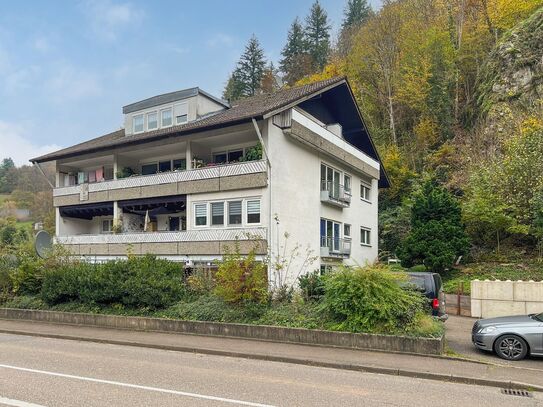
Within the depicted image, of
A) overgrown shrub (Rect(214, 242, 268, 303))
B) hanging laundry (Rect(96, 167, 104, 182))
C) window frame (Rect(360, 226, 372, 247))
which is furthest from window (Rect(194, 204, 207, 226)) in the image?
window frame (Rect(360, 226, 372, 247))

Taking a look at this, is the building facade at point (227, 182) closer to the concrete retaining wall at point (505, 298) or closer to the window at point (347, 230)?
the window at point (347, 230)

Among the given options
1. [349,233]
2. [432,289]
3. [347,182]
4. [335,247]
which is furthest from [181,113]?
[432,289]

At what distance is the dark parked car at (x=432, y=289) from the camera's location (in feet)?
44.0

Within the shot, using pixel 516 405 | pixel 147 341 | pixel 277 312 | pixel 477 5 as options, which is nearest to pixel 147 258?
pixel 147 341

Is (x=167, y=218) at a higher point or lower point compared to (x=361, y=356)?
higher

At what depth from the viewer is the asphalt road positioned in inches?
273

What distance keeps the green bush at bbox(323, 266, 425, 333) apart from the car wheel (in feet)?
6.36

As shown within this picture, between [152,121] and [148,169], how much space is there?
2815mm

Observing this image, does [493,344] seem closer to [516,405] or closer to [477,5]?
[516,405]

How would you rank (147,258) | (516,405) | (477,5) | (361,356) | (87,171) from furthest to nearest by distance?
(477,5) < (87,171) < (147,258) < (361,356) < (516,405)

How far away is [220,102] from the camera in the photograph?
27047 millimetres

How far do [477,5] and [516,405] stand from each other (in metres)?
44.1

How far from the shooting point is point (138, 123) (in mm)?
27078

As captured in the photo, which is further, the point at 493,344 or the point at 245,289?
the point at 245,289
